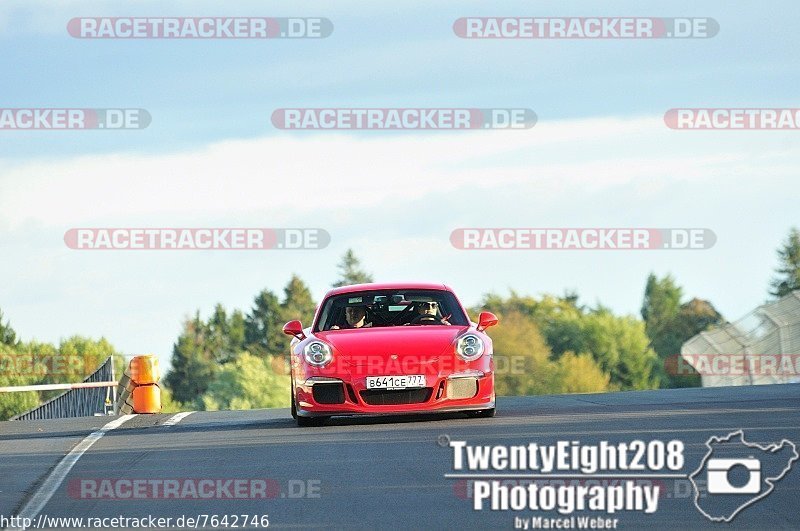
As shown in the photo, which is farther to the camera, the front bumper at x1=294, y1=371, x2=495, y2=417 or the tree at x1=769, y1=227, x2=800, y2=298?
the tree at x1=769, y1=227, x2=800, y2=298

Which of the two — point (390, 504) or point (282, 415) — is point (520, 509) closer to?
point (390, 504)

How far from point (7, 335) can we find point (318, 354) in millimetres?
123505

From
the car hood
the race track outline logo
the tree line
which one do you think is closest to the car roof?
the car hood

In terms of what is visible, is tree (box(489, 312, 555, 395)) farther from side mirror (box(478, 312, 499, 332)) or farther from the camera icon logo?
the camera icon logo

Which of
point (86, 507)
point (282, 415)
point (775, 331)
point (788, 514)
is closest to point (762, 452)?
point (788, 514)

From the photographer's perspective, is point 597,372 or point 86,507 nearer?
point 86,507

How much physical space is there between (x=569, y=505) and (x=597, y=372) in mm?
133976

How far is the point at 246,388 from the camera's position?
14362 cm

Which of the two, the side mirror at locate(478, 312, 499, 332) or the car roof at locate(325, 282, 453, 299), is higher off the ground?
the car roof at locate(325, 282, 453, 299)

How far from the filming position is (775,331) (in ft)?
93.8

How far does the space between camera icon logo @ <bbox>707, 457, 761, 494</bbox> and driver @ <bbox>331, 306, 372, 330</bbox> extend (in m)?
5.93

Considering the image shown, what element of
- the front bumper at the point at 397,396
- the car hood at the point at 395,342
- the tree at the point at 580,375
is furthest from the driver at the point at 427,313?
the tree at the point at 580,375

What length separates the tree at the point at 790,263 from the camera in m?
149

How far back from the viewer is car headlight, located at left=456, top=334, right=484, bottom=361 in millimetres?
14859
